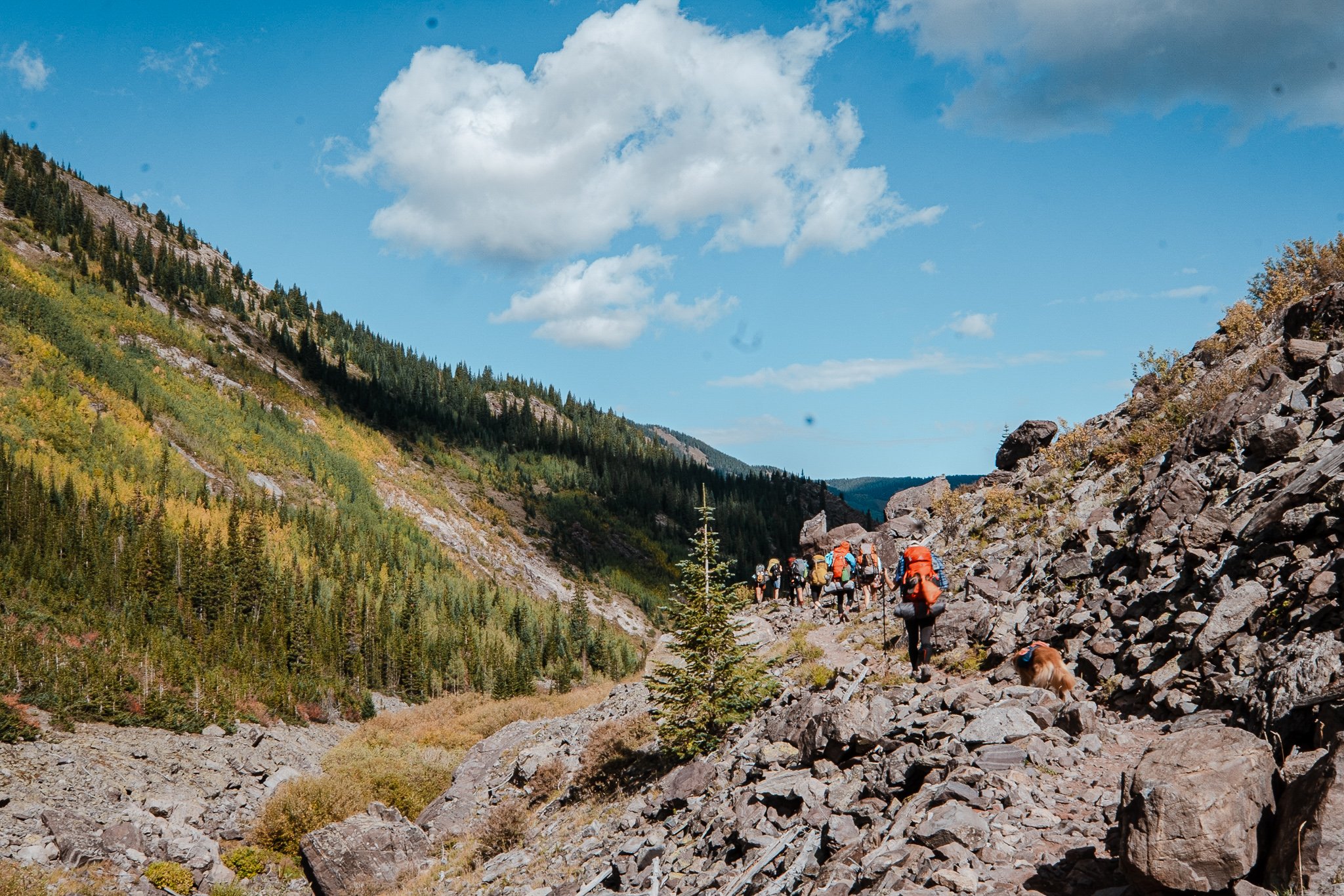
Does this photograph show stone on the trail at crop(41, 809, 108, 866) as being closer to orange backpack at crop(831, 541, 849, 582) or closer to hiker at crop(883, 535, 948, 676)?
orange backpack at crop(831, 541, 849, 582)

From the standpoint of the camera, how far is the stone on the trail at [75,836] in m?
30.8

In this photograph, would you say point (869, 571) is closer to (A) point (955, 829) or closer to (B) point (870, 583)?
(B) point (870, 583)

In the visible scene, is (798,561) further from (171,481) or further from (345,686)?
(171,481)

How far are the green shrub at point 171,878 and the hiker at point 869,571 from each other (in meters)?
28.1

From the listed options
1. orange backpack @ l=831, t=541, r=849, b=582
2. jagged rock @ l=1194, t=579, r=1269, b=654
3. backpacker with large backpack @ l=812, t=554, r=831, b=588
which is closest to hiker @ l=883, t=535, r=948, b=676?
jagged rock @ l=1194, t=579, r=1269, b=654

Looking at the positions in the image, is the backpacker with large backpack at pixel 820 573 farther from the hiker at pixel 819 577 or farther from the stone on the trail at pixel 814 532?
the stone on the trail at pixel 814 532

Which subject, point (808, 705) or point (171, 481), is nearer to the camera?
point (808, 705)

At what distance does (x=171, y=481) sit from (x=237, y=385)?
4816 cm

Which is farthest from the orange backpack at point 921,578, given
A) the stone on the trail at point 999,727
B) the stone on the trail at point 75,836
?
the stone on the trail at point 75,836

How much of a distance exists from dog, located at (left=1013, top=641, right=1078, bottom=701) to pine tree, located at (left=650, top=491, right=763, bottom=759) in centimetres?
719

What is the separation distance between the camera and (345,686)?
80.4m

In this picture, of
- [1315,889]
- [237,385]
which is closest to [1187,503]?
[1315,889]

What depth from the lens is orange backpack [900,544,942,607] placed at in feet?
45.0

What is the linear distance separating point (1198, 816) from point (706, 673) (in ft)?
43.9
